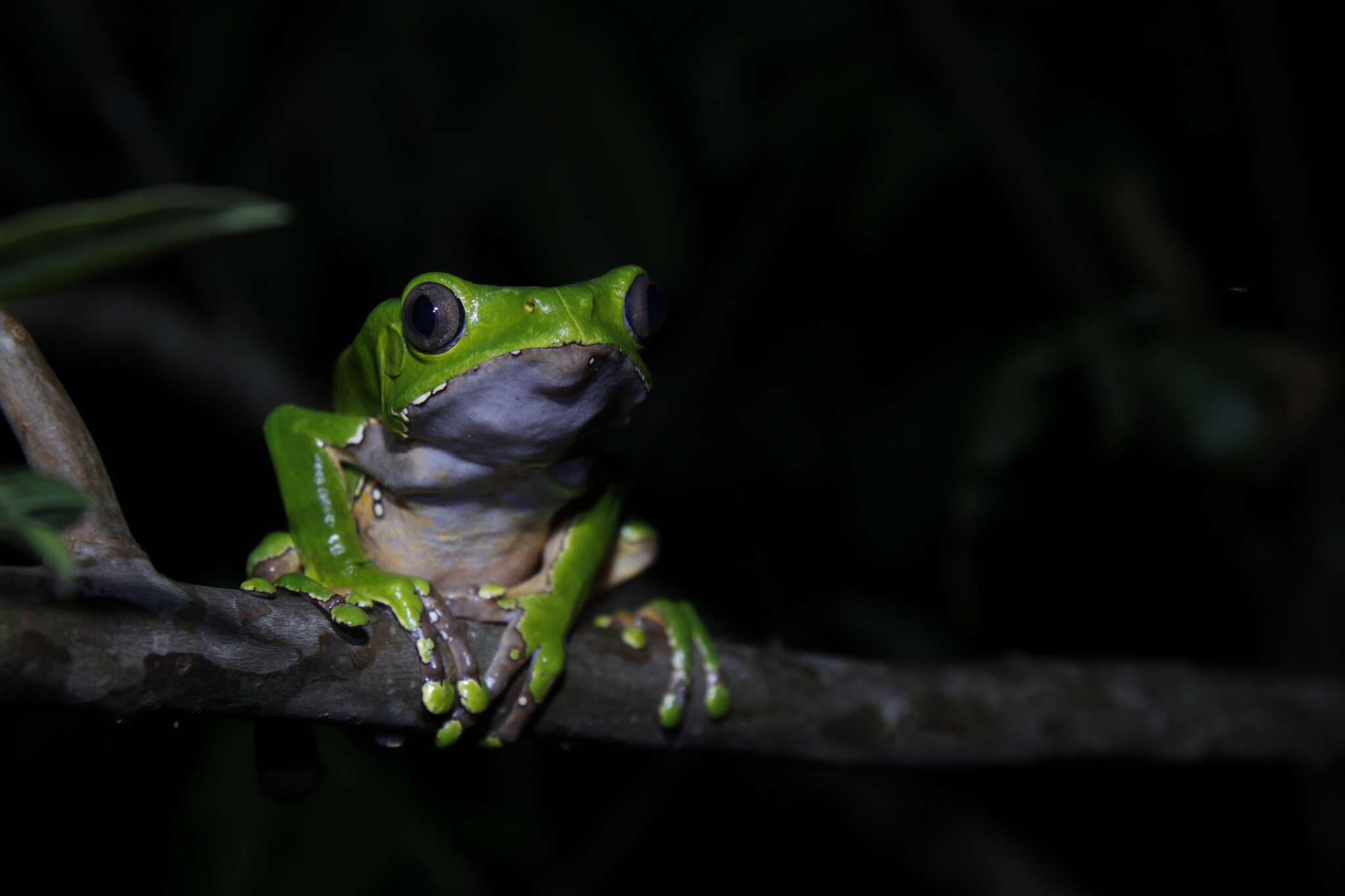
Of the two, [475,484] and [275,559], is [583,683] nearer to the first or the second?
[475,484]

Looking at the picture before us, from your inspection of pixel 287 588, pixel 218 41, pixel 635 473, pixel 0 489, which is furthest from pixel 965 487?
pixel 218 41

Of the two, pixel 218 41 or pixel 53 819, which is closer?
pixel 53 819

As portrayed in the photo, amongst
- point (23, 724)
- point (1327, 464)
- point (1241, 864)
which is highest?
point (23, 724)

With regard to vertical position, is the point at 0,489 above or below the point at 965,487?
above

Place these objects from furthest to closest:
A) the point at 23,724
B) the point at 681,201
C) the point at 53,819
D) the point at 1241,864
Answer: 1. the point at 1241,864
2. the point at 681,201
3. the point at 53,819
4. the point at 23,724

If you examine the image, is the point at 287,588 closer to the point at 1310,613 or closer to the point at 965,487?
the point at 965,487

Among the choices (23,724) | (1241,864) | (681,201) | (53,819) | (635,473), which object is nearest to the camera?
(635,473)

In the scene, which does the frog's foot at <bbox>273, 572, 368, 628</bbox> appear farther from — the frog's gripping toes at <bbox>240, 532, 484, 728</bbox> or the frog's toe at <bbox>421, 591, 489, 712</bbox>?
the frog's toe at <bbox>421, 591, 489, 712</bbox>
